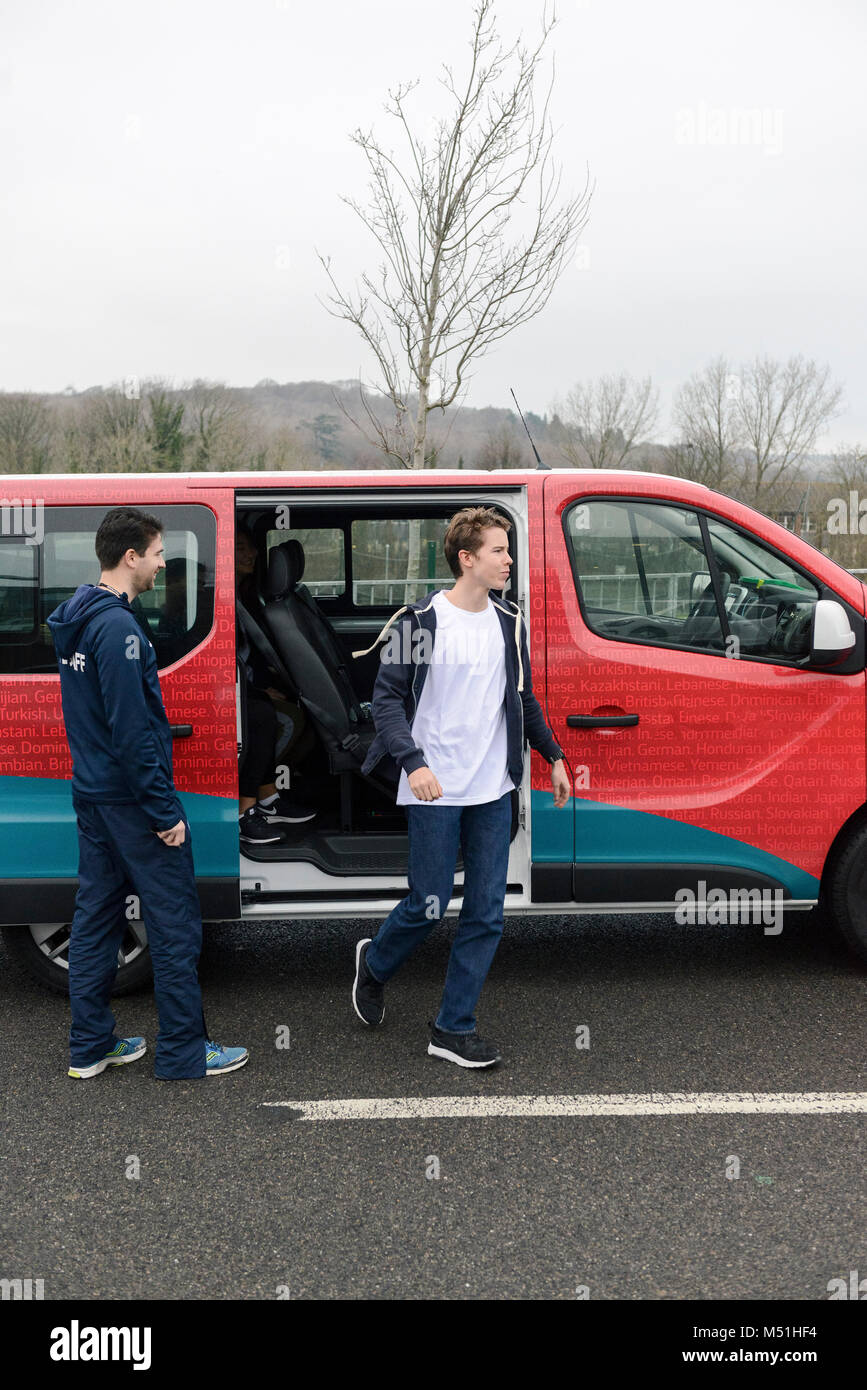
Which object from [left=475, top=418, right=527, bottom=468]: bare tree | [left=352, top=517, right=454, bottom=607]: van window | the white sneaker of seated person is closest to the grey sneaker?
the white sneaker of seated person

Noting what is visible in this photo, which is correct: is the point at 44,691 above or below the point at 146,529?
below

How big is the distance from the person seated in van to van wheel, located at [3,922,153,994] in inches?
23.8

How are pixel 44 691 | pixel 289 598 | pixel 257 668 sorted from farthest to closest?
pixel 257 668 < pixel 289 598 < pixel 44 691

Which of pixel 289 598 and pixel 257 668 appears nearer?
pixel 289 598

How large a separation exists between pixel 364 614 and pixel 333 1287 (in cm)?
406

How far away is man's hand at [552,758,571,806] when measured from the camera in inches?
159

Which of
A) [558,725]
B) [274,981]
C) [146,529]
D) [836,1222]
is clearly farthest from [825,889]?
[146,529]

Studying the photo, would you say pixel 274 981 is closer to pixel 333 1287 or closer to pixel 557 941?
pixel 557 941

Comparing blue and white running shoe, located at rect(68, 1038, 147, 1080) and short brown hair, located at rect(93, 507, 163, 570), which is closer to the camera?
short brown hair, located at rect(93, 507, 163, 570)

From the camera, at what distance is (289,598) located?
5.20 meters

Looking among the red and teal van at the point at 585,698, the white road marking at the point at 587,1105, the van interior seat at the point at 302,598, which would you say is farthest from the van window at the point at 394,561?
the white road marking at the point at 587,1105

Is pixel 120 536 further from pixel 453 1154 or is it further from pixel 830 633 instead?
pixel 830 633

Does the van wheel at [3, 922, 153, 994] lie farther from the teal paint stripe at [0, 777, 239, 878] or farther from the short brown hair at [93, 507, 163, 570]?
the short brown hair at [93, 507, 163, 570]
